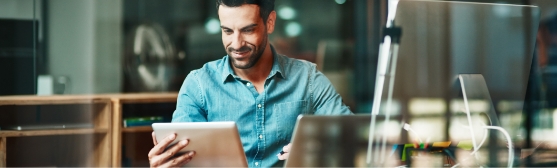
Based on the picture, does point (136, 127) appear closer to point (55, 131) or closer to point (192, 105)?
point (55, 131)

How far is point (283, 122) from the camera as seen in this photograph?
6.21ft

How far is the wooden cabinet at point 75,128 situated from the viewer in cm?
271

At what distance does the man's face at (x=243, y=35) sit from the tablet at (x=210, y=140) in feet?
1.90

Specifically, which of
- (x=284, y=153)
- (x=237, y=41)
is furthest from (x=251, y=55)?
(x=284, y=153)

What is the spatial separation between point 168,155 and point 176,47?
5.89 ft

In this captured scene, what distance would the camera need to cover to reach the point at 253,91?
1.89 metres

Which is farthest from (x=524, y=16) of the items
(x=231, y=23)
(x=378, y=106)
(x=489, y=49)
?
(x=231, y=23)

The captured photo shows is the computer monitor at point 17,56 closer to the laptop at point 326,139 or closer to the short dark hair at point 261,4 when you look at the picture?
the short dark hair at point 261,4

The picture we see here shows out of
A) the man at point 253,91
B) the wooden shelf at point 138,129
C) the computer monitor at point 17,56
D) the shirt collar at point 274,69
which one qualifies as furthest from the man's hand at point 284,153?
the computer monitor at point 17,56

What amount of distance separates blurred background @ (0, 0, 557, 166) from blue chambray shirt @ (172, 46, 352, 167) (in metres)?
0.31

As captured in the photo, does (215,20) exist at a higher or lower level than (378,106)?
higher

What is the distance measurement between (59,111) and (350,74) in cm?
154

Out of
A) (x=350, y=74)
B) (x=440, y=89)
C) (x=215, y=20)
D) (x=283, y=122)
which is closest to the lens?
(x=440, y=89)

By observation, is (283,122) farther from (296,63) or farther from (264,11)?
(264,11)
